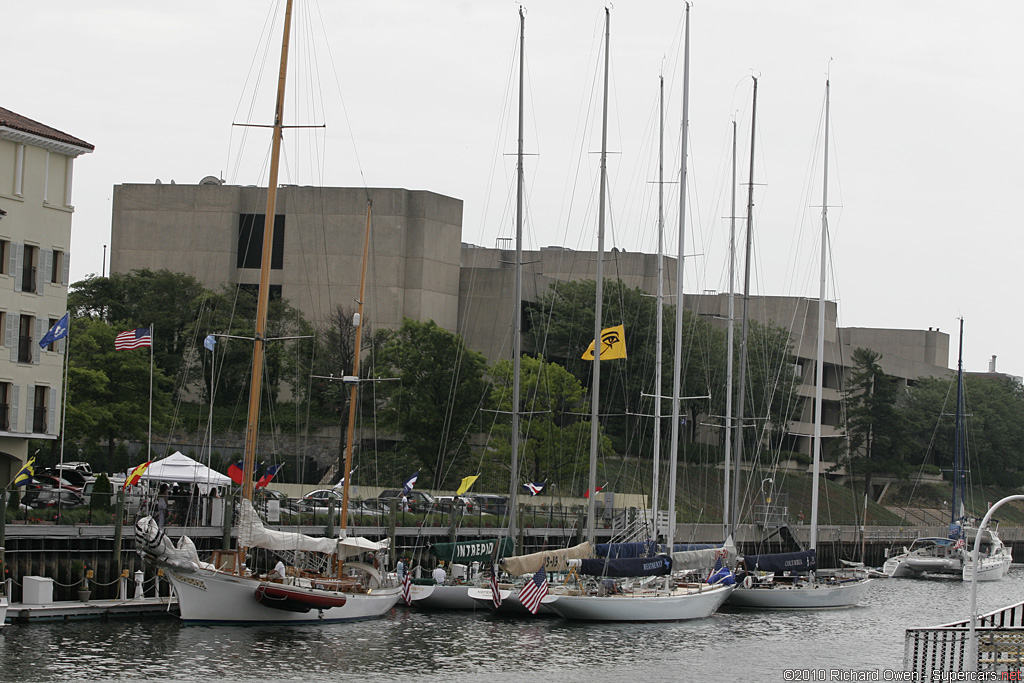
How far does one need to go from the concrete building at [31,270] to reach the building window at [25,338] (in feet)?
0.14

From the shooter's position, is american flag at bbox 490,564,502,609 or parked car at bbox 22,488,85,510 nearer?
parked car at bbox 22,488,85,510

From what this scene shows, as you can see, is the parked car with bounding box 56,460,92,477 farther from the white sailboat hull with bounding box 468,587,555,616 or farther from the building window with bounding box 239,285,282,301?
the building window with bounding box 239,285,282,301

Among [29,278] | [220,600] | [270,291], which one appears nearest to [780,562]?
[220,600]

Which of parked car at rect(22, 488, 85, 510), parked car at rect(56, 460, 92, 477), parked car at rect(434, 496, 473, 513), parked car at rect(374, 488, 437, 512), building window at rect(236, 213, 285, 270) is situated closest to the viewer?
parked car at rect(22, 488, 85, 510)

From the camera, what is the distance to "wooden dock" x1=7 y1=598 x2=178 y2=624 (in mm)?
40062

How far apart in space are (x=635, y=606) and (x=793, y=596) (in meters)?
11.2

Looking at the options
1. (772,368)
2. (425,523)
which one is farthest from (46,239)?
(772,368)

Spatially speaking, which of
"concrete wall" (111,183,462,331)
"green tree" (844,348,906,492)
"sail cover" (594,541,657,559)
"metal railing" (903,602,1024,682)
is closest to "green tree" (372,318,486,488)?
"concrete wall" (111,183,462,331)

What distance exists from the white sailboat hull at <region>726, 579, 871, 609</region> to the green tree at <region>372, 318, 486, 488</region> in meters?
33.3

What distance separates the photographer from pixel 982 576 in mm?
87875

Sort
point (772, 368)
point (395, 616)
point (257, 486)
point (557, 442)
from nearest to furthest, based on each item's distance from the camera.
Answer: point (395, 616), point (257, 486), point (557, 442), point (772, 368)

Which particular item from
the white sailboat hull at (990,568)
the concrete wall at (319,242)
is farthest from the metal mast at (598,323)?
the concrete wall at (319,242)

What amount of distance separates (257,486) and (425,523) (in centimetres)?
887

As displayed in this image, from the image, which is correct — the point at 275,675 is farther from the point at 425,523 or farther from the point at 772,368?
the point at 772,368
